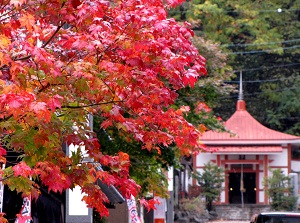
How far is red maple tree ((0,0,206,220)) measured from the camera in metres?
7.73

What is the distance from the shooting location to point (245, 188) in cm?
5653

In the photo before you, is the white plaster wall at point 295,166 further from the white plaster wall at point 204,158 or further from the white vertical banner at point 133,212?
the white vertical banner at point 133,212

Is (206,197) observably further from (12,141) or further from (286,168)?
(12,141)

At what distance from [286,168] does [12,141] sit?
48.4 meters

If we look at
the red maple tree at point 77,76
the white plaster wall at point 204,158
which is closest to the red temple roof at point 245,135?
the white plaster wall at point 204,158

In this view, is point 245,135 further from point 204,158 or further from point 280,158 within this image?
point 204,158

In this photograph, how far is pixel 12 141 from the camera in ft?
26.2

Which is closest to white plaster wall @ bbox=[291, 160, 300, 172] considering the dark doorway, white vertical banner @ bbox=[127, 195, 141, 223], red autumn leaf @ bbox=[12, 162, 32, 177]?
the dark doorway

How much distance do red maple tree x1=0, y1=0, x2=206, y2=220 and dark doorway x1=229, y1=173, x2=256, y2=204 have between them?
47.7 m

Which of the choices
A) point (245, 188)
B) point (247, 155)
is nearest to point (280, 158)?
point (247, 155)

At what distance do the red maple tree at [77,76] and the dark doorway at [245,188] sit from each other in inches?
1877

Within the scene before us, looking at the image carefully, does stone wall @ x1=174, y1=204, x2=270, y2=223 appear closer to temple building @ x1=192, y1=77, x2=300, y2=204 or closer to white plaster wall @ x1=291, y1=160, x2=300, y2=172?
temple building @ x1=192, y1=77, x2=300, y2=204

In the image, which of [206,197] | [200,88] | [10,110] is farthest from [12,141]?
[206,197]

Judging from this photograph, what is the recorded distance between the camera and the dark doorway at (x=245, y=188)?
56.5 meters
